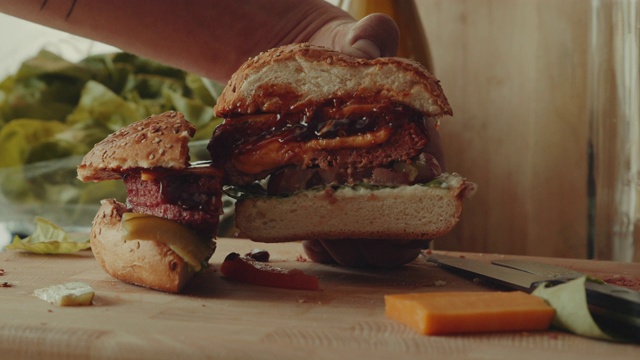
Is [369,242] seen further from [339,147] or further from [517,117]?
[517,117]

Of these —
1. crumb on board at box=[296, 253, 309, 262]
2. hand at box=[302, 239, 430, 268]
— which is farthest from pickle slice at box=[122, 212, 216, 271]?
crumb on board at box=[296, 253, 309, 262]

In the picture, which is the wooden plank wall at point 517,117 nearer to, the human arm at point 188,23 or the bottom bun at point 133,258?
the human arm at point 188,23

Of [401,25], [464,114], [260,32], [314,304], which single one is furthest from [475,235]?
[314,304]

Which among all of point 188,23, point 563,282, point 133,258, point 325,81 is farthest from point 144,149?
point 188,23

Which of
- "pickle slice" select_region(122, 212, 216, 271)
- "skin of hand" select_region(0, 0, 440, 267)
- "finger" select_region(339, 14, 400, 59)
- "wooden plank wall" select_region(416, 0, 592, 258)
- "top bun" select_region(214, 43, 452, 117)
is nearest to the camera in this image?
"pickle slice" select_region(122, 212, 216, 271)

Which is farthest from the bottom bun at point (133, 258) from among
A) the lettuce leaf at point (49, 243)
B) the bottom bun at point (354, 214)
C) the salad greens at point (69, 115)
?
the salad greens at point (69, 115)

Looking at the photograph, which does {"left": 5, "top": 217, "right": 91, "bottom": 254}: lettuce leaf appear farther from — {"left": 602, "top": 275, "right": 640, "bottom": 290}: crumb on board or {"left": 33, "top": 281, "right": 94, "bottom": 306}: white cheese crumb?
{"left": 602, "top": 275, "right": 640, "bottom": 290}: crumb on board

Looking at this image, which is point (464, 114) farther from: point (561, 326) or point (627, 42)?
point (561, 326)
